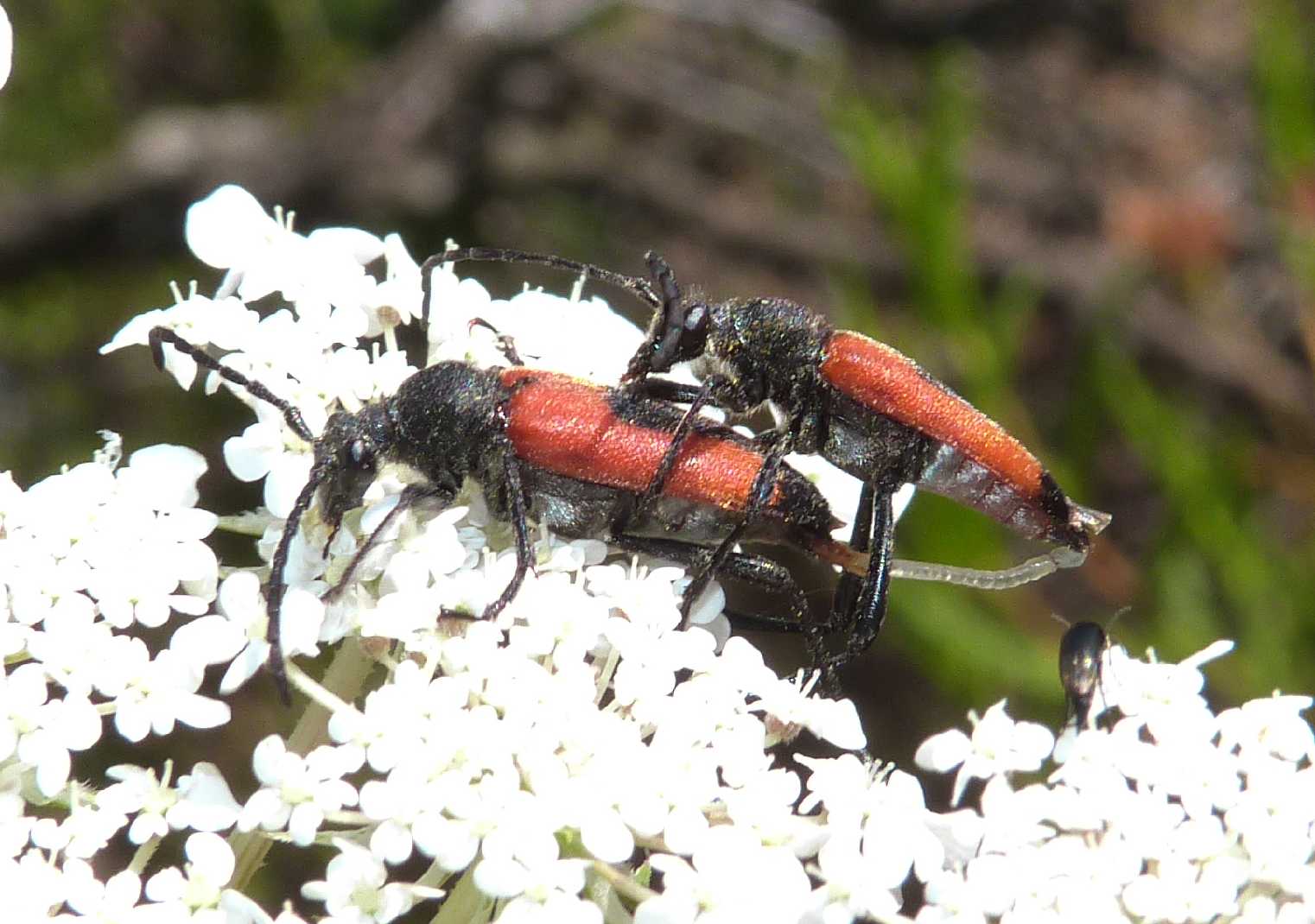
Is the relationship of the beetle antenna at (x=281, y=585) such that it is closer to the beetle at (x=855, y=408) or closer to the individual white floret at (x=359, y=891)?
the individual white floret at (x=359, y=891)

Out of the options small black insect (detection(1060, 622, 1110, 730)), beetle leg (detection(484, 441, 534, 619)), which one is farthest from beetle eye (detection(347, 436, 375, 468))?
small black insect (detection(1060, 622, 1110, 730))

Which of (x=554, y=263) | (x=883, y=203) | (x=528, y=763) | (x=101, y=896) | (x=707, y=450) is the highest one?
(x=883, y=203)

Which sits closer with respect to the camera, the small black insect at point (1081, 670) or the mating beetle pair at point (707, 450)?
the small black insect at point (1081, 670)

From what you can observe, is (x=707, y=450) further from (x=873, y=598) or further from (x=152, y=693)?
(x=152, y=693)

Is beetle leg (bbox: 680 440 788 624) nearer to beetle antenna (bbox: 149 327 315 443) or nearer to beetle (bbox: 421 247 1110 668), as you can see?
beetle (bbox: 421 247 1110 668)

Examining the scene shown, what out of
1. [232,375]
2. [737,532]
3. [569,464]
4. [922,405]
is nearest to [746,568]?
[737,532]

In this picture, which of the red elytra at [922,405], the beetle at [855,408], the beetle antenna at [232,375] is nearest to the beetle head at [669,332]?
the beetle at [855,408]
